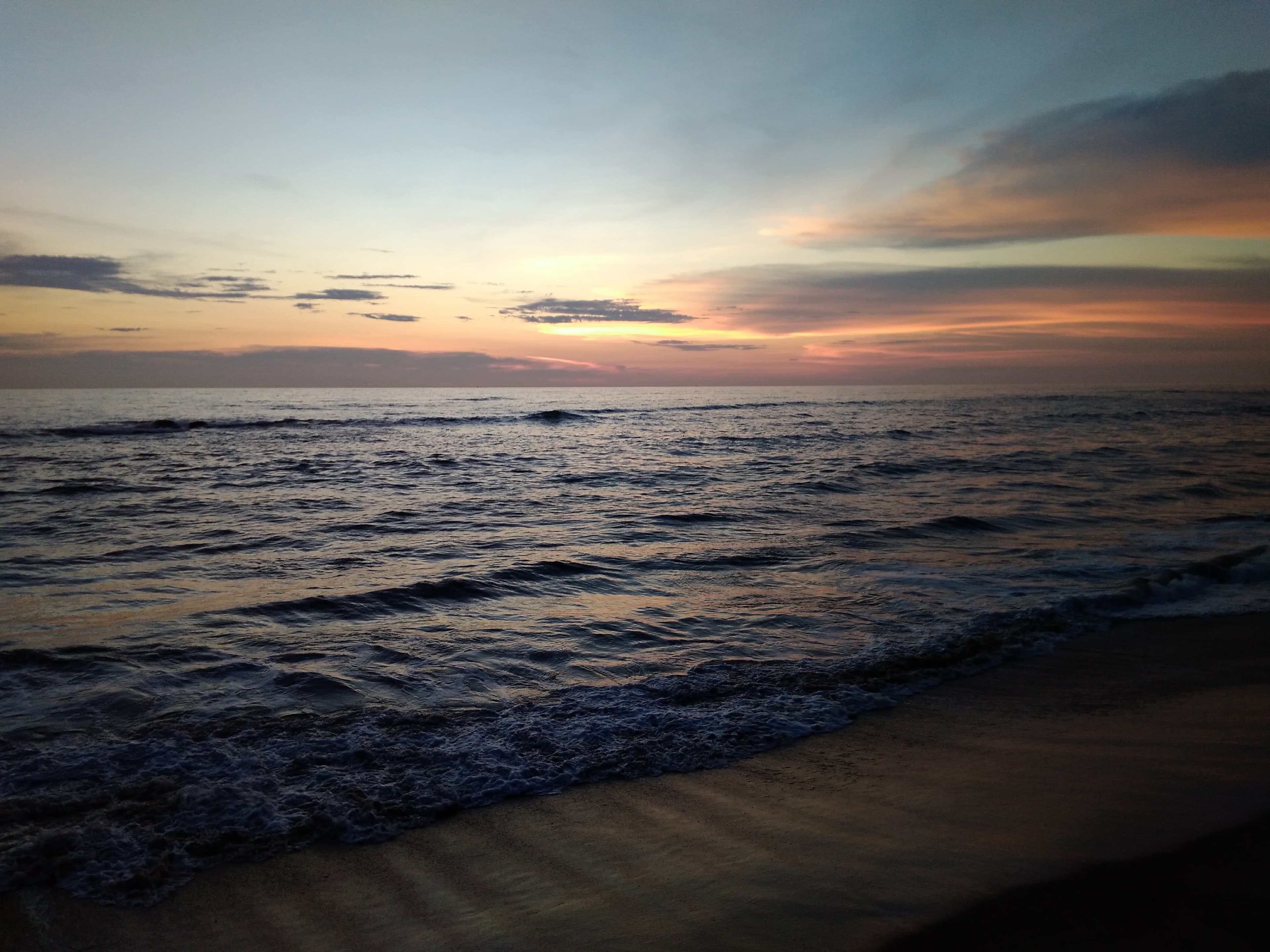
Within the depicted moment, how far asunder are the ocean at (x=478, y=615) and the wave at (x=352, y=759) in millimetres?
22

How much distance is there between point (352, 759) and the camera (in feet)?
15.1

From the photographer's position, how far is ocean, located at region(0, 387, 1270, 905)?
4.23 meters

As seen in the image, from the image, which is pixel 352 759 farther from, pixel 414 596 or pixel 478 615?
pixel 414 596

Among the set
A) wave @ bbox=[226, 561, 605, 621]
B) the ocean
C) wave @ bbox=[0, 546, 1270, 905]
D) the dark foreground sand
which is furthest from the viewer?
wave @ bbox=[226, 561, 605, 621]

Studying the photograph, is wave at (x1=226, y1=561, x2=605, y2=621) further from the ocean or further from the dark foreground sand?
the dark foreground sand

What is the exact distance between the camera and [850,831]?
12.0ft

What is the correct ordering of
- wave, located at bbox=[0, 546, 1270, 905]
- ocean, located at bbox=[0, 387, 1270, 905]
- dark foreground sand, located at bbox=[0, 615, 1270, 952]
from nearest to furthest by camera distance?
dark foreground sand, located at bbox=[0, 615, 1270, 952] < wave, located at bbox=[0, 546, 1270, 905] < ocean, located at bbox=[0, 387, 1270, 905]

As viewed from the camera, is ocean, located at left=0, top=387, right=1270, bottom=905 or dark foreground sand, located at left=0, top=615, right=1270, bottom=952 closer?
dark foreground sand, located at left=0, top=615, right=1270, bottom=952

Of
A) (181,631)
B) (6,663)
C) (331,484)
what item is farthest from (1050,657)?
(331,484)

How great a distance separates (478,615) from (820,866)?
17.9ft

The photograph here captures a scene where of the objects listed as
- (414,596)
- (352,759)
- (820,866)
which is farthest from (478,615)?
(820,866)

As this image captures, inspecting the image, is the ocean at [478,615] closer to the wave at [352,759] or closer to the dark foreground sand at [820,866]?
the wave at [352,759]

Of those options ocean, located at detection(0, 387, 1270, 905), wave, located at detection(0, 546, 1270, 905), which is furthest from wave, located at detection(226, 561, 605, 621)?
wave, located at detection(0, 546, 1270, 905)

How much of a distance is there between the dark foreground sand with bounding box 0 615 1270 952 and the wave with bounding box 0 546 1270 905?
20 cm
